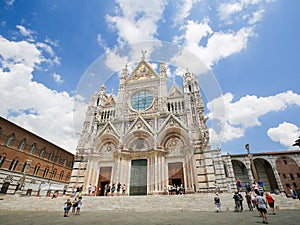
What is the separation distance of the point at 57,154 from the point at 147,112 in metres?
19.5

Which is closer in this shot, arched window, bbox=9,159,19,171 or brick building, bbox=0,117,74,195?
brick building, bbox=0,117,74,195

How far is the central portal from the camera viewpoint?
16922 mm

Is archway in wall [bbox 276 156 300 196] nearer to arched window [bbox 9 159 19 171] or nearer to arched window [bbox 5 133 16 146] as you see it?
arched window [bbox 9 159 19 171]

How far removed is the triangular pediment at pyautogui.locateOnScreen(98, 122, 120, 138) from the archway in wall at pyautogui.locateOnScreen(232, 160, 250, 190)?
19.6 meters

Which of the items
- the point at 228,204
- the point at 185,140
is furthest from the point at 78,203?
the point at 185,140

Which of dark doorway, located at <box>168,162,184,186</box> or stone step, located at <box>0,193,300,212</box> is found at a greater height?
dark doorway, located at <box>168,162,184,186</box>

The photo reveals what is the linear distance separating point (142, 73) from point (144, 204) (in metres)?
19.2

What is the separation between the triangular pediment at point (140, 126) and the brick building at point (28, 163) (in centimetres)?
1085

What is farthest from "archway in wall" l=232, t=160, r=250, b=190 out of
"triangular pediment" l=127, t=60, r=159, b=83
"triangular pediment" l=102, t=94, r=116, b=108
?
"triangular pediment" l=102, t=94, r=116, b=108

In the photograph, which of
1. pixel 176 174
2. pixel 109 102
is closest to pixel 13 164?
pixel 109 102

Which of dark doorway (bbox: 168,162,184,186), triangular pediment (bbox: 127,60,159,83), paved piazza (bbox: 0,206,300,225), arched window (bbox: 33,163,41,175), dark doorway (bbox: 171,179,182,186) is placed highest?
triangular pediment (bbox: 127,60,159,83)

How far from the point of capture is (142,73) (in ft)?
84.1

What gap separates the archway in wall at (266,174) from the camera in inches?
961

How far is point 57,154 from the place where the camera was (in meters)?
28.7
